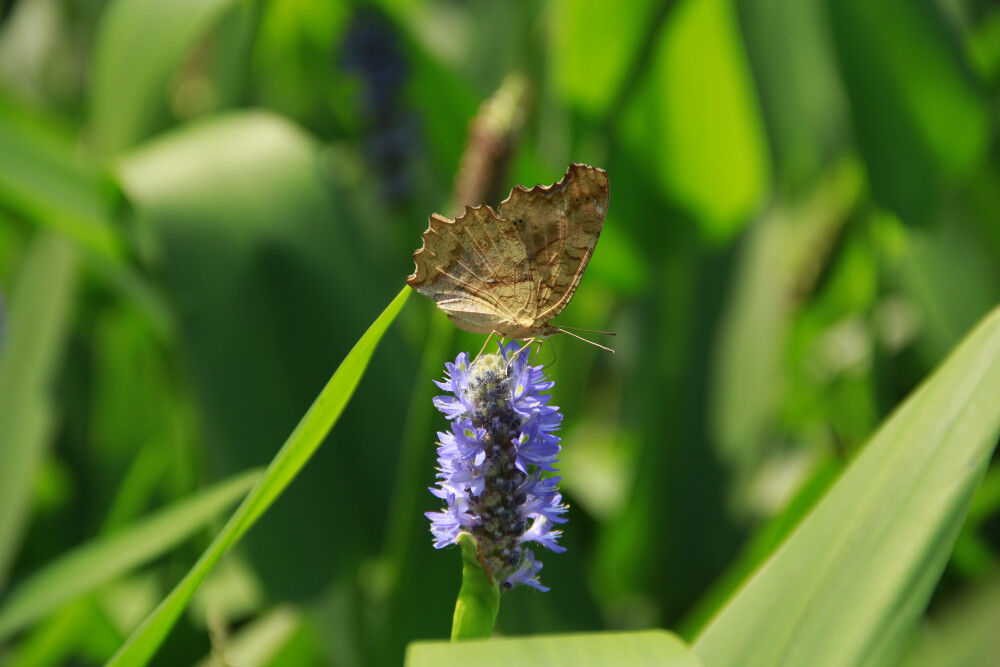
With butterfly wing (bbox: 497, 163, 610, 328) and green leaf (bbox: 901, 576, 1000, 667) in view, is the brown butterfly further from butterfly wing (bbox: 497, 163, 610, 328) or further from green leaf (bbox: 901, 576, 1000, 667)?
green leaf (bbox: 901, 576, 1000, 667)

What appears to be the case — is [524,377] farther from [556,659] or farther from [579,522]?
[579,522]

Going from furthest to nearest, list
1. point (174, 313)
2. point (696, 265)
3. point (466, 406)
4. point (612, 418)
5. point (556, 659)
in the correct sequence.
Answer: point (612, 418)
point (696, 265)
point (174, 313)
point (466, 406)
point (556, 659)

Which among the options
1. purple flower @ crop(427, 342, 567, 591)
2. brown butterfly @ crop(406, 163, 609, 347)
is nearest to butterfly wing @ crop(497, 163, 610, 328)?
brown butterfly @ crop(406, 163, 609, 347)

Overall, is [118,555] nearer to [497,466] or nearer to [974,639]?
[497,466]

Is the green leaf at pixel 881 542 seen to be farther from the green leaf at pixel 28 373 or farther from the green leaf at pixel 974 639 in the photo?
the green leaf at pixel 28 373

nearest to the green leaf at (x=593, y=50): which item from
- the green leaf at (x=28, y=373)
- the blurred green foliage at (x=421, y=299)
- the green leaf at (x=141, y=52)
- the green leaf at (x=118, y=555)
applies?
the blurred green foliage at (x=421, y=299)

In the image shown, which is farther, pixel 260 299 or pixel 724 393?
pixel 724 393

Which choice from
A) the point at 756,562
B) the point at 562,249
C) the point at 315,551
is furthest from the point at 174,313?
the point at 756,562
